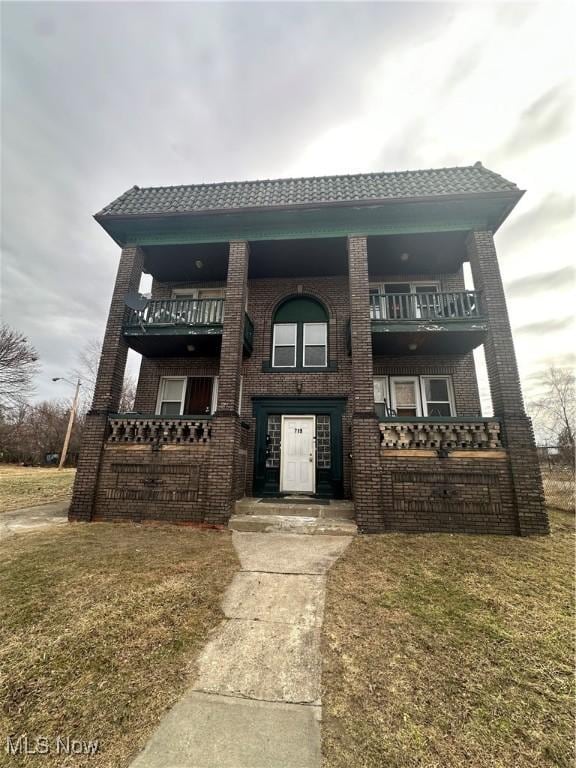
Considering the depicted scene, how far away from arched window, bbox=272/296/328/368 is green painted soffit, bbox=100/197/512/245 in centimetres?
247

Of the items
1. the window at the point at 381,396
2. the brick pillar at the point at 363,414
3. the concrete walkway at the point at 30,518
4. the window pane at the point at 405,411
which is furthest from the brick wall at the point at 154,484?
the window pane at the point at 405,411

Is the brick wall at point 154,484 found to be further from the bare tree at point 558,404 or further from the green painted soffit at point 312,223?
the bare tree at point 558,404

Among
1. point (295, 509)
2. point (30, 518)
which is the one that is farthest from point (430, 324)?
point (30, 518)

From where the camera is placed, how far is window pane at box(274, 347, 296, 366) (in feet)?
32.9

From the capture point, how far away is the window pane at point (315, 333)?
10102 mm

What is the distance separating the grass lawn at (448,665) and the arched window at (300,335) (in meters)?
6.58

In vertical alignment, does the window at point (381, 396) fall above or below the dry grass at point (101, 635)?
above

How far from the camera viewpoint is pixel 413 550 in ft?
16.5

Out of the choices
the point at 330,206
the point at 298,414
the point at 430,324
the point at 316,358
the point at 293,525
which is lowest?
the point at 293,525

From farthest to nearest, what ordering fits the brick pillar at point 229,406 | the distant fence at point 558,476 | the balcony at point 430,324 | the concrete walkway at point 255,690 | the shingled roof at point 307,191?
the distant fence at point 558,476 < the shingled roof at point 307,191 < the balcony at point 430,324 < the brick pillar at point 229,406 < the concrete walkway at point 255,690

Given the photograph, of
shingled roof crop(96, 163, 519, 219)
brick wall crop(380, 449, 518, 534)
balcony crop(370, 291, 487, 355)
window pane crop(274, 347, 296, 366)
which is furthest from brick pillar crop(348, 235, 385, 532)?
window pane crop(274, 347, 296, 366)

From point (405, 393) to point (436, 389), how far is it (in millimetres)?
949

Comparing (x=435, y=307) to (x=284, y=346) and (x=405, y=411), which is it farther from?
(x=284, y=346)

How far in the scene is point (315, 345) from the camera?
10070 mm
